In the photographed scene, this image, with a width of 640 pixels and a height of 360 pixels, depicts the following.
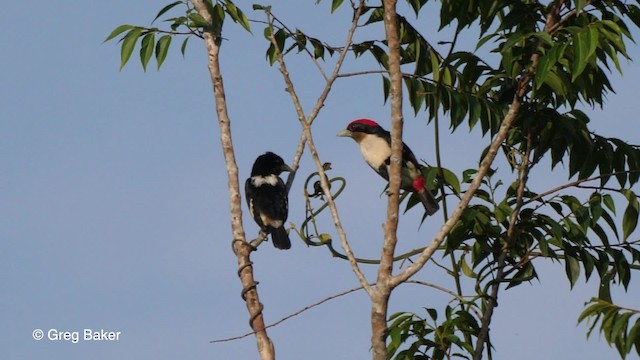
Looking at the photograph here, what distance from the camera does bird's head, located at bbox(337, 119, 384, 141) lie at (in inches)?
484

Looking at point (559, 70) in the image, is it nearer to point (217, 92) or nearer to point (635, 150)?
point (635, 150)

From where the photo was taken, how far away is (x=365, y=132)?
1230 cm

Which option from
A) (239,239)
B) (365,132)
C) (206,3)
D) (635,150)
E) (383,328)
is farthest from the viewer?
(365,132)

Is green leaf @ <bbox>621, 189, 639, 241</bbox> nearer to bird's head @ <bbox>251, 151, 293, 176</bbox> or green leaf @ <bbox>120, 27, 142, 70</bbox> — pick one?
green leaf @ <bbox>120, 27, 142, 70</bbox>

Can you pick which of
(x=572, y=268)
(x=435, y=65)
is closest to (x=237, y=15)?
(x=435, y=65)

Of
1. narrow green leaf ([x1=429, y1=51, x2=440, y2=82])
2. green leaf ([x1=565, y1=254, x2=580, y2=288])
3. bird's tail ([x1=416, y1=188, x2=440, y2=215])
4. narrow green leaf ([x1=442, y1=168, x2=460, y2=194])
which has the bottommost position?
green leaf ([x1=565, y1=254, x2=580, y2=288])

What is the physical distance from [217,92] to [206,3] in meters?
0.89

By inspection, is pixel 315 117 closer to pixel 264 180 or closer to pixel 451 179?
pixel 451 179

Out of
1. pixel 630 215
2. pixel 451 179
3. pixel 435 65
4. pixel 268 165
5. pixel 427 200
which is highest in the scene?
pixel 268 165

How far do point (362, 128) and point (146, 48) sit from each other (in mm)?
3461

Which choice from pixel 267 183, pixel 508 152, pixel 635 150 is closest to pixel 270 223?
pixel 267 183

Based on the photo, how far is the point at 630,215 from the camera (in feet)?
32.1

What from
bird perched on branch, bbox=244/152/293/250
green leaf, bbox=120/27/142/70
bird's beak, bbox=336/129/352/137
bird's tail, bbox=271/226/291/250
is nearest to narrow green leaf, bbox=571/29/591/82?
green leaf, bbox=120/27/142/70

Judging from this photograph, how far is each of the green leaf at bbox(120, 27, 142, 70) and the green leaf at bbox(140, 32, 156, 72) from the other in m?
0.06
